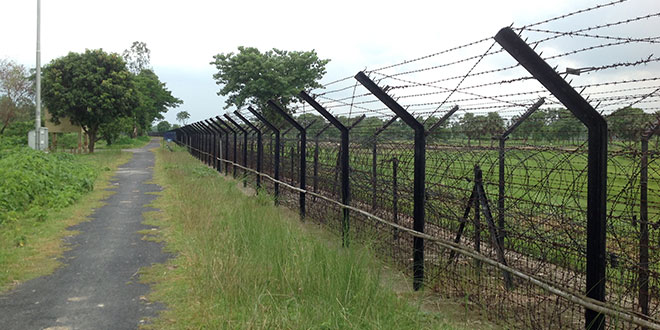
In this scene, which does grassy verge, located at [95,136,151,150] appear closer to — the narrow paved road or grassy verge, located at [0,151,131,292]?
grassy verge, located at [0,151,131,292]

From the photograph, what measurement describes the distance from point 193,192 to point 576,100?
27.6 feet

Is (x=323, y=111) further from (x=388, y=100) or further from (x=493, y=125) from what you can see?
(x=493, y=125)

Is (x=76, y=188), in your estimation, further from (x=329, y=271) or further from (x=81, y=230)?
(x=329, y=271)

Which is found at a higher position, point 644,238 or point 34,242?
point 644,238

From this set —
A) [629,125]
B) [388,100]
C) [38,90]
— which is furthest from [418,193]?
[38,90]

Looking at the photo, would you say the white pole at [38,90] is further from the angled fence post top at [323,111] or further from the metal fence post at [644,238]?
the metal fence post at [644,238]

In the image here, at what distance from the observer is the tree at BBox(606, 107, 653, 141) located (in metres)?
3.61

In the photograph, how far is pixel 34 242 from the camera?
667cm

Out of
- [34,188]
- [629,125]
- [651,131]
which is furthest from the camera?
[34,188]

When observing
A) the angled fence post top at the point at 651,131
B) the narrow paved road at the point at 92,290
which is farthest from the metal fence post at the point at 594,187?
the narrow paved road at the point at 92,290

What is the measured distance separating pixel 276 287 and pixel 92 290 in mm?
1847

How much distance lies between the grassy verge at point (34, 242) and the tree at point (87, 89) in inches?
725

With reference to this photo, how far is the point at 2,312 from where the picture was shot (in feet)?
13.7

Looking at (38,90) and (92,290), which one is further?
A: (38,90)
